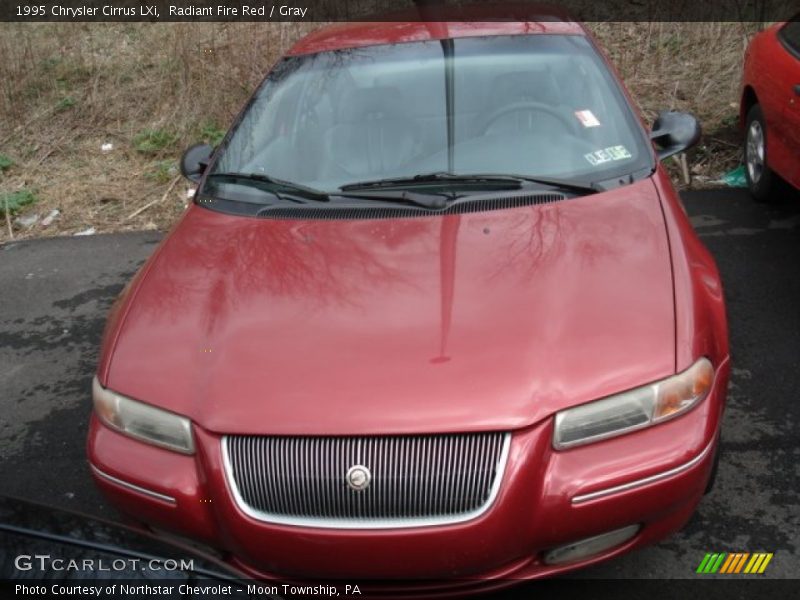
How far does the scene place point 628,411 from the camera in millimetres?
2373

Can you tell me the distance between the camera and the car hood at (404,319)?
2369 mm

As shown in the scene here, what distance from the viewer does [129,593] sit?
5.92ft

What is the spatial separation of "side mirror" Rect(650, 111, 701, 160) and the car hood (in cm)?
58

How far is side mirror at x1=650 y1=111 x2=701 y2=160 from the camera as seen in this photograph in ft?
12.3

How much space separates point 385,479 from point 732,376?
7.33ft

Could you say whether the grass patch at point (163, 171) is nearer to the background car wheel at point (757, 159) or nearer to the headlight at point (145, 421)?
the background car wheel at point (757, 159)

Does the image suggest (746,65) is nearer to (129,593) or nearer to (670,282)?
(670,282)

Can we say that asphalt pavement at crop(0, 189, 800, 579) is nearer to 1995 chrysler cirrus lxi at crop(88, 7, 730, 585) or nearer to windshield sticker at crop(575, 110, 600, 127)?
1995 chrysler cirrus lxi at crop(88, 7, 730, 585)

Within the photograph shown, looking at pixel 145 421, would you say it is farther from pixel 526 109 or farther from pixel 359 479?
pixel 526 109

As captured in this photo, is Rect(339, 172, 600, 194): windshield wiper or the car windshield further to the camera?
the car windshield

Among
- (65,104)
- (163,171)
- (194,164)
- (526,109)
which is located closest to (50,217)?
(163,171)

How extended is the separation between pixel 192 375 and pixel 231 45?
690 cm

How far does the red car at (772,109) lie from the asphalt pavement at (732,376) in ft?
0.80

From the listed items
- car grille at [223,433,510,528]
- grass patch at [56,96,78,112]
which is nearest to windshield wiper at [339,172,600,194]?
car grille at [223,433,510,528]
